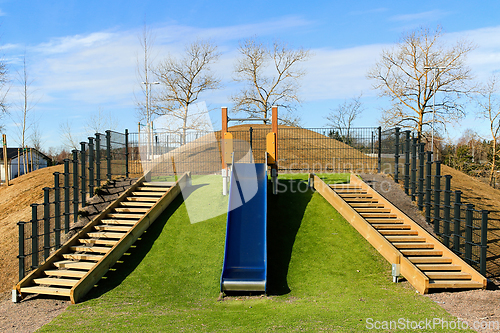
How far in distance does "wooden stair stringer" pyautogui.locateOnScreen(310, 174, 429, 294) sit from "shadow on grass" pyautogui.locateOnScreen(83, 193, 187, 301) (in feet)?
19.0

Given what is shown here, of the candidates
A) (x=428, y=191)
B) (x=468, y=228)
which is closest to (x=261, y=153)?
(x=428, y=191)

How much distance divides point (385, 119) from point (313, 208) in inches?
918

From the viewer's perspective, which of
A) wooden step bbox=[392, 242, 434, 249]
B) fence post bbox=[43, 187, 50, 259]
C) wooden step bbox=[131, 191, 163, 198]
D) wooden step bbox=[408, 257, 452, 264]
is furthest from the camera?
wooden step bbox=[131, 191, 163, 198]

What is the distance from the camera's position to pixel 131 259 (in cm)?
995

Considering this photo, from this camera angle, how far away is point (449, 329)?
6.16m

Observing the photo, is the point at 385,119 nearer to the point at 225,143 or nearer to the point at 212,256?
the point at 225,143

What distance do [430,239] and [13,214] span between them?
50.3ft

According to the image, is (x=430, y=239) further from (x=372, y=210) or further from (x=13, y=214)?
(x=13, y=214)

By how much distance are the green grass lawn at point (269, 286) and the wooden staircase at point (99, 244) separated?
0.34 meters

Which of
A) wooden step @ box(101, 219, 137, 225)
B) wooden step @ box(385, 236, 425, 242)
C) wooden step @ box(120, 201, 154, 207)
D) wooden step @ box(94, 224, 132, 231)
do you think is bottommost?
wooden step @ box(385, 236, 425, 242)

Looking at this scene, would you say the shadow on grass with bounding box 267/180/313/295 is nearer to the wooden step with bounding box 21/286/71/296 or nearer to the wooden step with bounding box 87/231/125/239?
the wooden step with bounding box 87/231/125/239

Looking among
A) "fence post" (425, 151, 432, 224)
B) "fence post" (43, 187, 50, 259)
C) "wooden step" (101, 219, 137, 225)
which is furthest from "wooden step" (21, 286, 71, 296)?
"fence post" (425, 151, 432, 224)

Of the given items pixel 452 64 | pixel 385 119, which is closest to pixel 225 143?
pixel 385 119

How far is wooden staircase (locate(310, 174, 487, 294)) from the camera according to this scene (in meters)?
8.48
